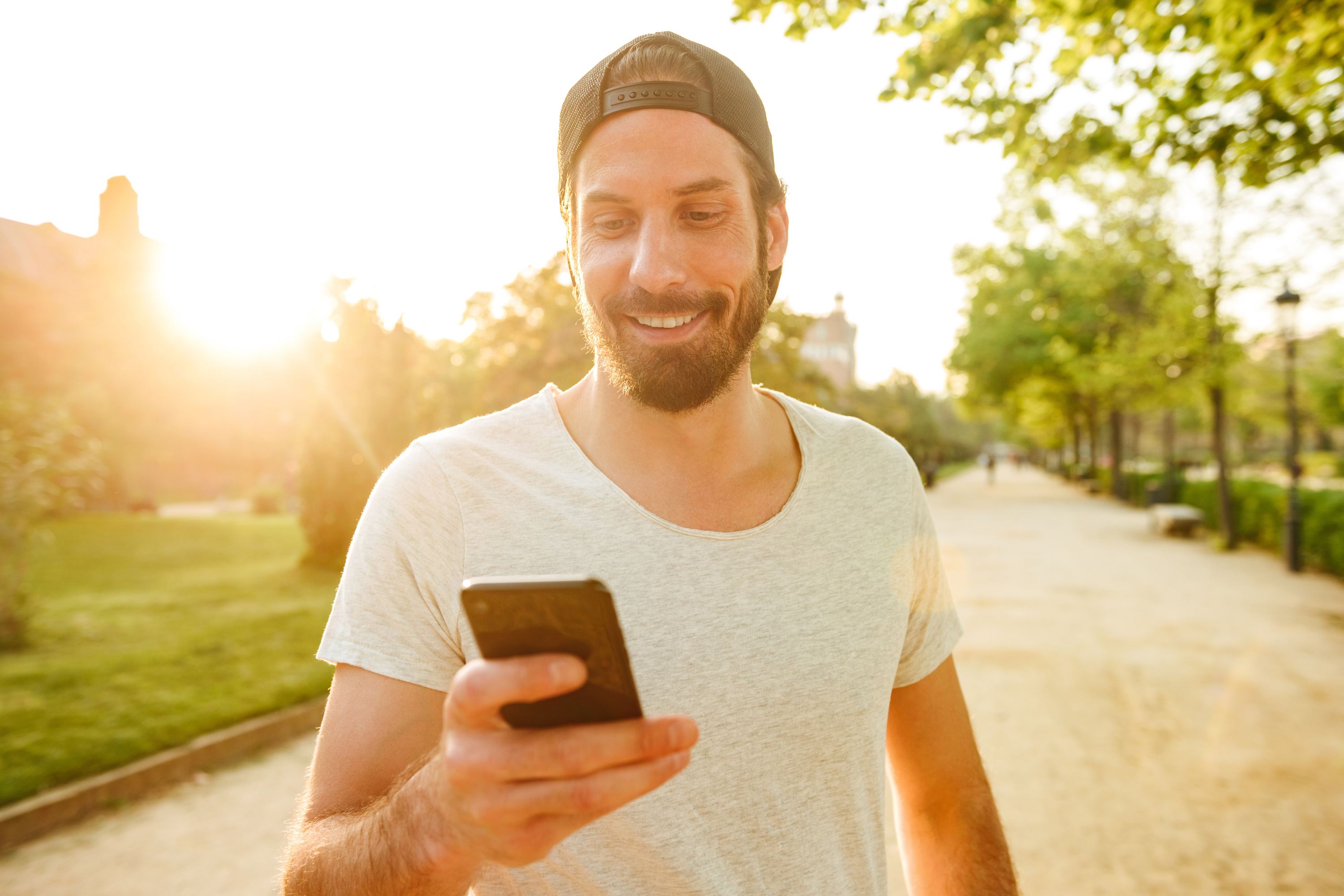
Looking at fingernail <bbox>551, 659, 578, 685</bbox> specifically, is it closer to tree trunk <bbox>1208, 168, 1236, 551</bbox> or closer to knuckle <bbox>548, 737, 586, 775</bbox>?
knuckle <bbox>548, 737, 586, 775</bbox>

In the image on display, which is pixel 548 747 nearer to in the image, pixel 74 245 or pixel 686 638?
pixel 686 638

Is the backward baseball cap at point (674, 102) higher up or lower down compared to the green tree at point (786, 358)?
lower down

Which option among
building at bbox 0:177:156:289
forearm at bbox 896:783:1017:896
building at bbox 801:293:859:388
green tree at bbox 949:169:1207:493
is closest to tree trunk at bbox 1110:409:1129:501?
green tree at bbox 949:169:1207:493

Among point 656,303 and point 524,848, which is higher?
point 656,303

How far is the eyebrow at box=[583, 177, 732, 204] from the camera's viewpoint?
1.61 meters

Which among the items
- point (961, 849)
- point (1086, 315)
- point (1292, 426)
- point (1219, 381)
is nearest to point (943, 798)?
point (961, 849)

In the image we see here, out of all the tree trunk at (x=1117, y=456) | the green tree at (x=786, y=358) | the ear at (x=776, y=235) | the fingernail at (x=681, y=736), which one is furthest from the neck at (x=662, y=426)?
Result: the tree trunk at (x=1117, y=456)

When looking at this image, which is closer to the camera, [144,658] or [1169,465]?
[144,658]

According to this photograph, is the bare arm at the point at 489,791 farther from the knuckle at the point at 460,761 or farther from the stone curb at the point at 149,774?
the stone curb at the point at 149,774

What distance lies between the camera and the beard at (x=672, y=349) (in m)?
1.65

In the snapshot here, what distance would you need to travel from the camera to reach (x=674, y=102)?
1626 millimetres

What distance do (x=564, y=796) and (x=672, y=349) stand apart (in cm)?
→ 98

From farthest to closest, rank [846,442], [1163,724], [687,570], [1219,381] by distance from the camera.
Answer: [1219,381]
[1163,724]
[846,442]
[687,570]

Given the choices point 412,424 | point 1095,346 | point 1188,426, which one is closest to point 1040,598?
point 412,424
